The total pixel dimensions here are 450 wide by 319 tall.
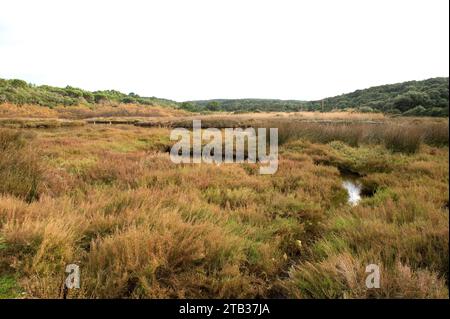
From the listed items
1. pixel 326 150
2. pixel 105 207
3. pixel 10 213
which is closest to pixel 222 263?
pixel 105 207

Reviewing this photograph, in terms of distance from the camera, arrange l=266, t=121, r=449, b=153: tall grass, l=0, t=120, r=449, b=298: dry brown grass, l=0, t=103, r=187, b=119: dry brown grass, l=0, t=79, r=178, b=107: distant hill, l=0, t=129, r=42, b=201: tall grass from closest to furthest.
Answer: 1. l=0, t=120, r=449, b=298: dry brown grass
2. l=0, t=129, r=42, b=201: tall grass
3. l=266, t=121, r=449, b=153: tall grass
4. l=0, t=103, r=187, b=119: dry brown grass
5. l=0, t=79, r=178, b=107: distant hill

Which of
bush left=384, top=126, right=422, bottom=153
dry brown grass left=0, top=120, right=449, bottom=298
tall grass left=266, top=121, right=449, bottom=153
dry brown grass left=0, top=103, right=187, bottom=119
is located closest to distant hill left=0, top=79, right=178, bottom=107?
dry brown grass left=0, top=103, right=187, bottom=119

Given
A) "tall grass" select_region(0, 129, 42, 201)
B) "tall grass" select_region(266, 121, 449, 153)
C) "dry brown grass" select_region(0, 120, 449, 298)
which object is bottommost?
"dry brown grass" select_region(0, 120, 449, 298)

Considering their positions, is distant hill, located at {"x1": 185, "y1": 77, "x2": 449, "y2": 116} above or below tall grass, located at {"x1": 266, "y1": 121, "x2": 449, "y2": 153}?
above

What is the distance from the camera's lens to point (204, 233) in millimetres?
3814

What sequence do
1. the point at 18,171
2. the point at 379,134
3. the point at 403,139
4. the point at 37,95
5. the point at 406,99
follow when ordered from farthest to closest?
1. the point at 37,95
2. the point at 379,134
3. the point at 406,99
4. the point at 403,139
5. the point at 18,171

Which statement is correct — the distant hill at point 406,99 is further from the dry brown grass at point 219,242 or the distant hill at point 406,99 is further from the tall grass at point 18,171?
the tall grass at point 18,171

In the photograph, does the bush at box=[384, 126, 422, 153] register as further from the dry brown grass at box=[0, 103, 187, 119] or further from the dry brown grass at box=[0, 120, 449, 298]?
the dry brown grass at box=[0, 103, 187, 119]

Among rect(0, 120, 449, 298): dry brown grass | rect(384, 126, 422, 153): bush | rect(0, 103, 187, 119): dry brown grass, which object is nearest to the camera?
rect(0, 120, 449, 298): dry brown grass

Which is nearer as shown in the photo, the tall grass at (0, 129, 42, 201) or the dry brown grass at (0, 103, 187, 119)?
the tall grass at (0, 129, 42, 201)

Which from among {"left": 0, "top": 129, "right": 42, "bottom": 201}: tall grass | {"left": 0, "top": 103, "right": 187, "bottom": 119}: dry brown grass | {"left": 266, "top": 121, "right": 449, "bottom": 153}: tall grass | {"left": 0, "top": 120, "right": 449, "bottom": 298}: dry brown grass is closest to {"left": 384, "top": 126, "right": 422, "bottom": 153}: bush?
{"left": 266, "top": 121, "right": 449, "bottom": 153}: tall grass

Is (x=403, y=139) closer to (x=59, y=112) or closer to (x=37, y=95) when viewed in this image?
(x=59, y=112)

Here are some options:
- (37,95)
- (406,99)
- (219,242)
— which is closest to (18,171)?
(219,242)
